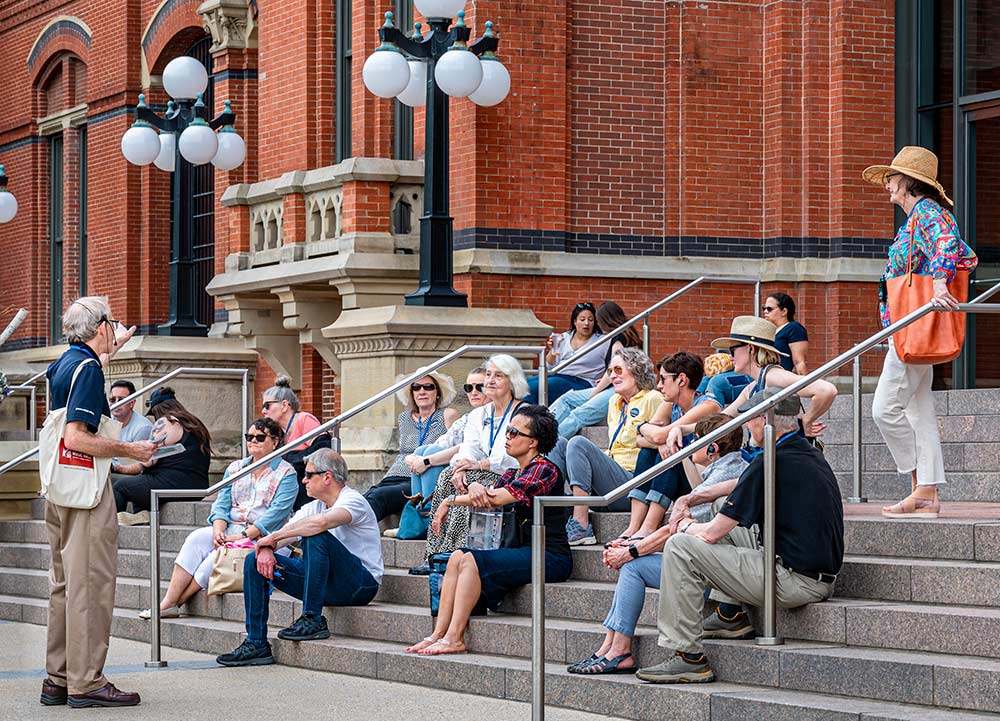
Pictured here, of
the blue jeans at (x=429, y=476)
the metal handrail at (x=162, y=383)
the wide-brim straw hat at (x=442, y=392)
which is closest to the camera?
the blue jeans at (x=429, y=476)

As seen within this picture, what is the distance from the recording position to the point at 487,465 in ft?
35.3

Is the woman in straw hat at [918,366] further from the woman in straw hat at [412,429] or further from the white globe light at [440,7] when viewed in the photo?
the white globe light at [440,7]

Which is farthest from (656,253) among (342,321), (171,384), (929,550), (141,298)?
(141,298)

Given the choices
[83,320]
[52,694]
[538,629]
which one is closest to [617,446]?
[538,629]

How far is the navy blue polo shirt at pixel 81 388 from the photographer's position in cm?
934

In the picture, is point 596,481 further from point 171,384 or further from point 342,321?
point 171,384

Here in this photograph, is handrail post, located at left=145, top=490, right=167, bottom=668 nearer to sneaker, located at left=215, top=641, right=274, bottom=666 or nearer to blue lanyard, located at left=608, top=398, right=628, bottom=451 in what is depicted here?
sneaker, located at left=215, top=641, right=274, bottom=666

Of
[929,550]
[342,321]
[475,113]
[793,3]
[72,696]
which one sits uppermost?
[793,3]

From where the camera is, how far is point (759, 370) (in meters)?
10.7

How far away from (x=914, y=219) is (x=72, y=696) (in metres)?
5.10

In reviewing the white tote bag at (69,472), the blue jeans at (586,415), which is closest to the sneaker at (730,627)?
the white tote bag at (69,472)

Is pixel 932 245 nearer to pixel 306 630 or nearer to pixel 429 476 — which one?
pixel 429 476

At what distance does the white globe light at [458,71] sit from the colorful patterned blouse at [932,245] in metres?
4.39

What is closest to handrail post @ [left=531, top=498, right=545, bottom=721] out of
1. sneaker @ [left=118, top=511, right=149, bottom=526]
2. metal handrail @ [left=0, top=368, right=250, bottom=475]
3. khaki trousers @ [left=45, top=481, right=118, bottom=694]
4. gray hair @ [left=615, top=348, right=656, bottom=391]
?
khaki trousers @ [left=45, top=481, right=118, bottom=694]
